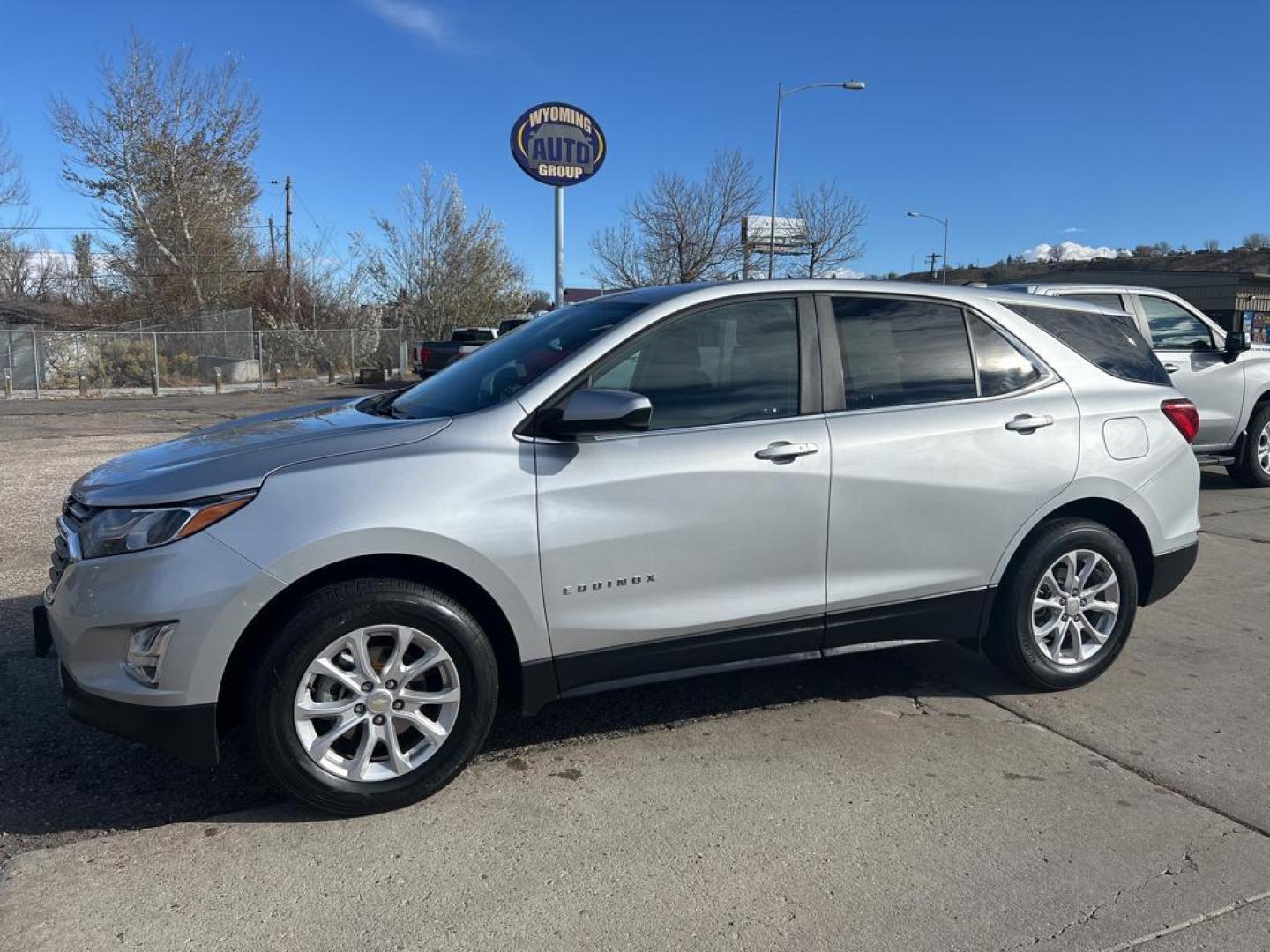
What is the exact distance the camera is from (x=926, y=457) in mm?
3676

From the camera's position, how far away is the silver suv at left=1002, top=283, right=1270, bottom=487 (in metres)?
8.66

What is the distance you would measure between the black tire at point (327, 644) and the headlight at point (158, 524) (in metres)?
0.38

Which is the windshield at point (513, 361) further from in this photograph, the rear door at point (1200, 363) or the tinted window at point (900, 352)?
the rear door at point (1200, 363)

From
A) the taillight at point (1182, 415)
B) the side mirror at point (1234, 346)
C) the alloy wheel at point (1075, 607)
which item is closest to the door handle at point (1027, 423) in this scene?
the alloy wheel at point (1075, 607)

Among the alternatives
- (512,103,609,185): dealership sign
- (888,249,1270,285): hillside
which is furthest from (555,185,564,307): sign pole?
(888,249,1270,285): hillside

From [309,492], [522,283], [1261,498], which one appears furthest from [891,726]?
[522,283]

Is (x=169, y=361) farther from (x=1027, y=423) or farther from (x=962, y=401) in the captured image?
(x=1027, y=423)

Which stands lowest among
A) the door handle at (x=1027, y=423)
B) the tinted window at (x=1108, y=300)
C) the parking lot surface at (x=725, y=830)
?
the parking lot surface at (x=725, y=830)

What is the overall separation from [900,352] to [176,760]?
3334 mm

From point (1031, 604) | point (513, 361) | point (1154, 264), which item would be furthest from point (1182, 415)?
point (1154, 264)

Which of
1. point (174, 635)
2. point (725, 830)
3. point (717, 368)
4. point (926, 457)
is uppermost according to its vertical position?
point (717, 368)

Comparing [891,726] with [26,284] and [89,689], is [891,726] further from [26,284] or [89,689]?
[26,284]

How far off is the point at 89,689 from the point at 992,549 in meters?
3.42

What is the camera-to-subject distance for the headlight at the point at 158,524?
2787mm
